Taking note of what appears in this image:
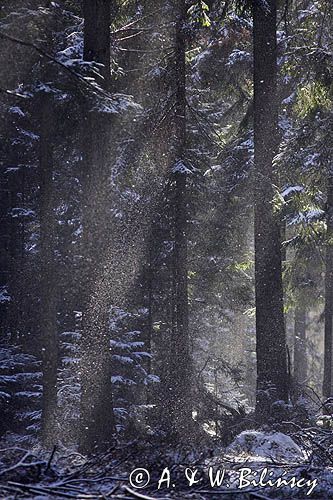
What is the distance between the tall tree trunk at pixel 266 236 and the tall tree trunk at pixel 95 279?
3227 mm

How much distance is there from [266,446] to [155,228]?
31.6 feet

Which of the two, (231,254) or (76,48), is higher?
(76,48)

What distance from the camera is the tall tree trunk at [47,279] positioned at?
16375 mm

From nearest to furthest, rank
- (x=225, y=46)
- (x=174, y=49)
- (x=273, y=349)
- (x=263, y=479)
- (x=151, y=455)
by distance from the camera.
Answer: (x=263, y=479), (x=151, y=455), (x=273, y=349), (x=174, y=49), (x=225, y=46)

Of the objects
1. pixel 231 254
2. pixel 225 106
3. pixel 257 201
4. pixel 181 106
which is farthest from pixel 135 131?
pixel 225 106

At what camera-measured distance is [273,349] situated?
12.3m

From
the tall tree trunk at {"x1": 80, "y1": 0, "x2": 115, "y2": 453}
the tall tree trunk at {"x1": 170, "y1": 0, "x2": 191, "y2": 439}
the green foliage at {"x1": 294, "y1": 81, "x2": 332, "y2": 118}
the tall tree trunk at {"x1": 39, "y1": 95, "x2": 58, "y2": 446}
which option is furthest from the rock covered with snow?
the tall tree trunk at {"x1": 39, "y1": 95, "x2": 58, "y2": 446}

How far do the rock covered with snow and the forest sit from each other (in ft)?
0.13

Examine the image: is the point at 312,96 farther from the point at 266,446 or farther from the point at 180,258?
the point at 266,446

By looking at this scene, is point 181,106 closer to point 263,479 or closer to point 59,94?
point 59,94

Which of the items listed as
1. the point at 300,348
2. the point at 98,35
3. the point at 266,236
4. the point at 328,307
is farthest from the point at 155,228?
the point at 300,348

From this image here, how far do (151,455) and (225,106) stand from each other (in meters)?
18.4

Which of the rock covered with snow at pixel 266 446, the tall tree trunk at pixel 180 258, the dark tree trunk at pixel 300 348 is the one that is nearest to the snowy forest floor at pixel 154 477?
the rock covered with snow at pixel 266 446

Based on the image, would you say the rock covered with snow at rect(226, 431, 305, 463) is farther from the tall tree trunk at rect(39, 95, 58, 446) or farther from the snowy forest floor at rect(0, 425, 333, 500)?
the tall tree trunk at rect(39, 95, 58, 446)
